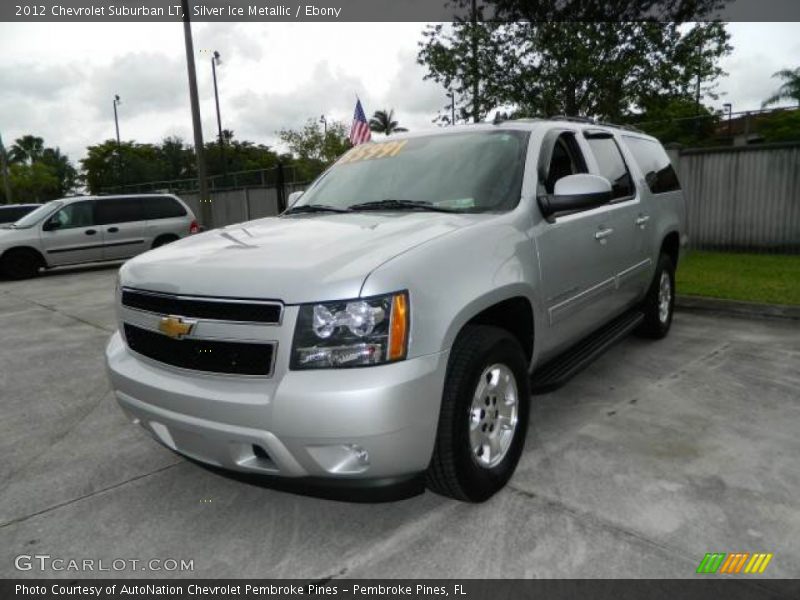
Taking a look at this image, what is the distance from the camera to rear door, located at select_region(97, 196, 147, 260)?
13.2m

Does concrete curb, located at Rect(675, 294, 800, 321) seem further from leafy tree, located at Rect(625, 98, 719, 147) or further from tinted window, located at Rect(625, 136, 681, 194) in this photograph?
leafy tree, located at Rect(625, 98, 719, 147)

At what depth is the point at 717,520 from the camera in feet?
8.63

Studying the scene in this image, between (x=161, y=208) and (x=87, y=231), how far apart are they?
5.33ft

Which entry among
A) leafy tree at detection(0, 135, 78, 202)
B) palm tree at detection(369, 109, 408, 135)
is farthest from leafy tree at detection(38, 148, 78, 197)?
palm tree at detection(369, 109, 408, 135)

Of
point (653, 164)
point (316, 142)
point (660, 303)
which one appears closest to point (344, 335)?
point (660, 303)

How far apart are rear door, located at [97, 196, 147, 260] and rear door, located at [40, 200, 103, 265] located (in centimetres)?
15

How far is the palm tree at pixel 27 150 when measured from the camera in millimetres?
77750

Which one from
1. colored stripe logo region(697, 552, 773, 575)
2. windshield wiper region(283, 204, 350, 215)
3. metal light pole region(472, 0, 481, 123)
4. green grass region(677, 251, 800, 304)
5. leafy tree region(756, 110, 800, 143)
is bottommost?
colored stripe logo region(697, 552, 773, 575)

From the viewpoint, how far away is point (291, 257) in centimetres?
253

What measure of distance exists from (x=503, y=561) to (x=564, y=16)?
11448 mm

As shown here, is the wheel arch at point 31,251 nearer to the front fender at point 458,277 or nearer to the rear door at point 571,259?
the rear door at point 571,259

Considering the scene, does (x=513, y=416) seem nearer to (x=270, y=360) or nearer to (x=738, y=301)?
(x=270, y=360)

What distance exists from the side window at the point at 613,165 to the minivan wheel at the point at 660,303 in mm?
945
